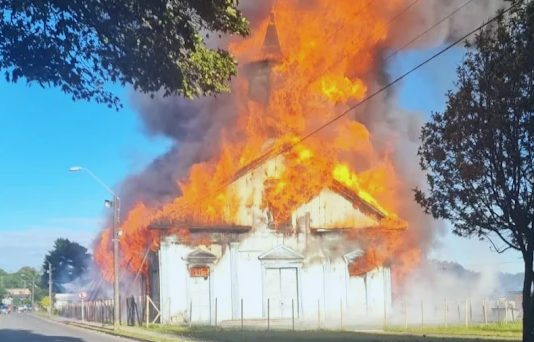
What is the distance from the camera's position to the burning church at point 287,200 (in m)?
33.7

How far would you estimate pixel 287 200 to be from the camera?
1401 inches

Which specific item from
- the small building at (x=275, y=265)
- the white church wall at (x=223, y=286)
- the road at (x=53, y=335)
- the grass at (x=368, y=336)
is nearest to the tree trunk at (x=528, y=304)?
the grass at (x=368, y=336)

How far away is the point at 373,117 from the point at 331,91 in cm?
729

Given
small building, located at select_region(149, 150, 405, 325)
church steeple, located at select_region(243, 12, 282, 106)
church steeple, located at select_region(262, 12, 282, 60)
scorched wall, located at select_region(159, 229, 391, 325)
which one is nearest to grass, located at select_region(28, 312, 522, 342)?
scorched wall, located at select_region(159, 229, 391, 325)

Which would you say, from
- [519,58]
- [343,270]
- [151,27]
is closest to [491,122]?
[519,58]

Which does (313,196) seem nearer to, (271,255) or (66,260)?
(271,255)

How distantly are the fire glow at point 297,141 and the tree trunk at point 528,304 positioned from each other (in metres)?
20.1

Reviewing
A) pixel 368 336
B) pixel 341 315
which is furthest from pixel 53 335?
pixel 368 336

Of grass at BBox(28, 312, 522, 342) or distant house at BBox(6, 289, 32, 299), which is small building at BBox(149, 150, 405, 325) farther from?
distant house at BBox(6, 289, 32, 299)

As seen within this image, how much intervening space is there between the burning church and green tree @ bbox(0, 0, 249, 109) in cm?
2199

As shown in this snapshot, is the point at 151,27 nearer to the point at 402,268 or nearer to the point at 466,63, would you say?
the point at 466,63

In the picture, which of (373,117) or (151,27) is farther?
(373,117)

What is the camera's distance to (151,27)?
36.0ft

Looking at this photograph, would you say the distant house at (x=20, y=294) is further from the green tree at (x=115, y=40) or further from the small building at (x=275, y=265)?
the green tree at (x=115, y=40)
